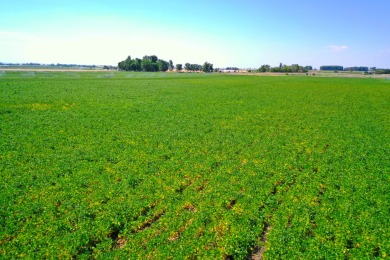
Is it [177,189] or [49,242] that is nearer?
[49,242]

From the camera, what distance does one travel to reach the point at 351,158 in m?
17.8

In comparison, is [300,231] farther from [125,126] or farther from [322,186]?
[125,126]

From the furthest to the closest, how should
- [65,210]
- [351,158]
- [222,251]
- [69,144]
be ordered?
[69,144]
[351,158]
[65,210]
[222,251]

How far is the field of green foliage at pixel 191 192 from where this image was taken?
9234mm

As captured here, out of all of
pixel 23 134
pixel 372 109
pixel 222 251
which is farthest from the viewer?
pixel 372 109

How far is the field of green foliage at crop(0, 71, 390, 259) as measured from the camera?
9.23 m

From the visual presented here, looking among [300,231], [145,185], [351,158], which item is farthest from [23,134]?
[351,158]

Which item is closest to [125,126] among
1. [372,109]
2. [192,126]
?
[192,126]

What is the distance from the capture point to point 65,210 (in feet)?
36.5

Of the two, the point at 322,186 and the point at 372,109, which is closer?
the point at 322,186

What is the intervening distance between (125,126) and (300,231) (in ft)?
63.2

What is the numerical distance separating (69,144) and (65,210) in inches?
371

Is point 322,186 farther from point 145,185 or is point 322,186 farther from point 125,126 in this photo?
point 125,126

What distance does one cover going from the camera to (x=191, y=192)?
42.2ft
